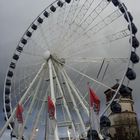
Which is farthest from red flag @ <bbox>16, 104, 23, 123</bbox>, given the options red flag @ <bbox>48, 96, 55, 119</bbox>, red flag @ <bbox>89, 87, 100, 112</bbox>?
red flag @ <bbox>89, 87, 100, 112</bbox>

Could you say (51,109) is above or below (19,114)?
below

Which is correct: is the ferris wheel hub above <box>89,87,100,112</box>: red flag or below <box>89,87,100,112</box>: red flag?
above

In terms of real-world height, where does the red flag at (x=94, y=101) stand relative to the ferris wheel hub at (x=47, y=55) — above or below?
below

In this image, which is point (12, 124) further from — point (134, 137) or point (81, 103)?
point (134, 137)

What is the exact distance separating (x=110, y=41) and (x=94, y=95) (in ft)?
24.3

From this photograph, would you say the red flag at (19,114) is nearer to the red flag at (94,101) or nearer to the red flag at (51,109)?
the red flag at (51,109)

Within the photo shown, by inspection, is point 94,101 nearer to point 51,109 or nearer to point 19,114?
point 51,109

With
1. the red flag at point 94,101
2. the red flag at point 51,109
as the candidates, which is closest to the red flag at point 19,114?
the red flag at point 51,109

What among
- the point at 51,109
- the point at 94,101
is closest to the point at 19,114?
the point at 51,109

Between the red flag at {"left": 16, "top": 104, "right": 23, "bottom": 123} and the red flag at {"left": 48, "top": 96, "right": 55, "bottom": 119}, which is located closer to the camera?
the red flag at {"left": 48, "top": 96, "right": 55, "bottom": 119}

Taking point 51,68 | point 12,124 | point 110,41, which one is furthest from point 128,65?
point 12,124

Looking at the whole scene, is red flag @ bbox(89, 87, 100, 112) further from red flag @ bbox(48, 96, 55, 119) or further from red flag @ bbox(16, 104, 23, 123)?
red flag @ bbox(16, 104, 23, 123)

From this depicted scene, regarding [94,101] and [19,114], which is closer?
[94,101]

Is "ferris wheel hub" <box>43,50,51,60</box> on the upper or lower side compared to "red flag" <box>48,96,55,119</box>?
upper
